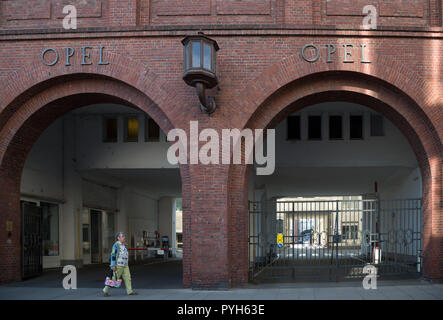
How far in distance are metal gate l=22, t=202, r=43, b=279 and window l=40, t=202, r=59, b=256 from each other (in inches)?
115

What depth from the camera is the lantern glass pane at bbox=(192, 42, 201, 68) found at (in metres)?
11.2

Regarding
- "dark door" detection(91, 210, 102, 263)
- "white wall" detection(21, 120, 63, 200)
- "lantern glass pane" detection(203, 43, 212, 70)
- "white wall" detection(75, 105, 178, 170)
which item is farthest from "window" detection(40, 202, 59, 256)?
"lantern glass pane" detection(203, 43, 212, 70)

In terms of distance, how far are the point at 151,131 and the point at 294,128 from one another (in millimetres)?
5534

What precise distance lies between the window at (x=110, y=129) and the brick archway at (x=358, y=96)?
815 centimetres

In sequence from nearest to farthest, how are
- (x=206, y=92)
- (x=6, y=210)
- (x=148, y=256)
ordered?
(x=206, y=92) < (x=6, y=210) < (x=148, y=256)

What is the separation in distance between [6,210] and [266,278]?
7683mm

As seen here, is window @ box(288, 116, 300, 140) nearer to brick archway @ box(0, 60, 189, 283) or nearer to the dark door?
brick archway @ box(0, 60, 189, 283)

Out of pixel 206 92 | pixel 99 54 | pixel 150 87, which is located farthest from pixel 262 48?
pixel 99 54

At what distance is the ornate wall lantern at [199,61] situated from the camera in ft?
36.7

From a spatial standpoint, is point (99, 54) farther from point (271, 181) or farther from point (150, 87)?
point (271, 181)

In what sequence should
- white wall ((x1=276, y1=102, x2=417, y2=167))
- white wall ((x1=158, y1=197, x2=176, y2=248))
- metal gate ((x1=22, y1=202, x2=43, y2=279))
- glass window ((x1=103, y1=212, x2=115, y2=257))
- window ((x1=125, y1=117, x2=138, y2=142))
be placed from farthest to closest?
white wall ((x1=158, y1=197, x2=176, y2=248)), glass window ((x1=103, y1=212, x2=115, y2=257)), window ((x1=125, y1=117, x2=138, y2=142)), white wall ((x1=276, y1=102, x2=417, y2=167)), metal gate ((x1=22, y1=202, x2=43, y2=279))

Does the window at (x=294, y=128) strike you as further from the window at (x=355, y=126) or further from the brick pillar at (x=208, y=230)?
the brick pillar at (x=208, y=230)

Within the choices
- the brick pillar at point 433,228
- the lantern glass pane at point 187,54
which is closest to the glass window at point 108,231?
the lantern glass pane at point 187,54

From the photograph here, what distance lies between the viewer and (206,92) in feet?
41.1
